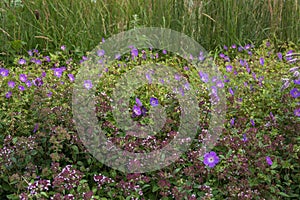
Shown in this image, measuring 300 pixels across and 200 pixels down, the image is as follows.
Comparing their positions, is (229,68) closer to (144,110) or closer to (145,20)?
(144,110)

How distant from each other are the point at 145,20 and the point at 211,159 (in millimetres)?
2551

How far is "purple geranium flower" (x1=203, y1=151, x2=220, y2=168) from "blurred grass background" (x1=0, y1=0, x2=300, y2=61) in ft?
7.55

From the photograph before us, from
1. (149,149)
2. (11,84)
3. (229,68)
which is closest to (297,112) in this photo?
(149,149)

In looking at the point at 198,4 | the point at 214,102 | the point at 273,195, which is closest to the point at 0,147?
the point at 214,102

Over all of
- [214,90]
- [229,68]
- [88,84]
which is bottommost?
[229,68]

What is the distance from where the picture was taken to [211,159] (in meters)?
2.19

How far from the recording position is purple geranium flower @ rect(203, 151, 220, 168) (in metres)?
2.18

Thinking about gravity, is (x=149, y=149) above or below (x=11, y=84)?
below

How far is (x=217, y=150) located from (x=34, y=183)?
98cm

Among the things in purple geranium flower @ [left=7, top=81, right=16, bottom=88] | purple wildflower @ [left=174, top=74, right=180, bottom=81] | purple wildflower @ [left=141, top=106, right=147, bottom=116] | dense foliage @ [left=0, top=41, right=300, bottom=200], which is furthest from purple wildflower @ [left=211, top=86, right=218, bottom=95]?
purple geranium flower @ [left=7, top=81, right=16, bottom=88]

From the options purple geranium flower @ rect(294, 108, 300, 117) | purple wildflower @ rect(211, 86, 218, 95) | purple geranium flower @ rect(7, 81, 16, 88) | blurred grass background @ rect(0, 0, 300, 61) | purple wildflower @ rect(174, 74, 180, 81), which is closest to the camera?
purple geranium flower @ rect(294, 108, 300, 117)

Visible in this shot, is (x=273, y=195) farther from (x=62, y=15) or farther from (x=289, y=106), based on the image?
(x=62, y=15)

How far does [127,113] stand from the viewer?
2607mm

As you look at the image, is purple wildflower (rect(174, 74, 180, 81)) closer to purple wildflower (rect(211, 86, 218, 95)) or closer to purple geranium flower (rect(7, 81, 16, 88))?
purple wildflower (rect(211, 86, 218, 95))
